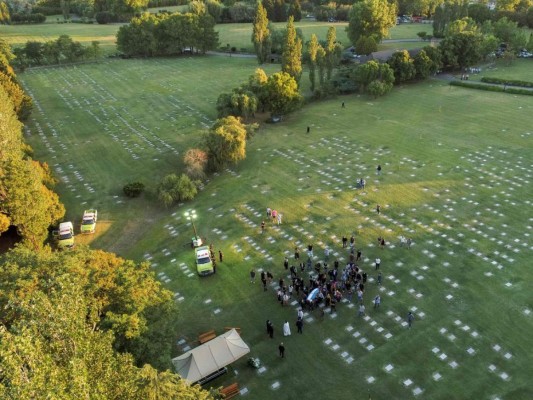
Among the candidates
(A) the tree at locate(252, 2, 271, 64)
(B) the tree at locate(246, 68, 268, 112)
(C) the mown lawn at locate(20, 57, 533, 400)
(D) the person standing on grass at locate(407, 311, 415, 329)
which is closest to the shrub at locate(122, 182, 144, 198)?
(C) the mown lawn at locate(20, 57, 533, 400)

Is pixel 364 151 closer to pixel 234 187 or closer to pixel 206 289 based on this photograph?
pixel 234 187

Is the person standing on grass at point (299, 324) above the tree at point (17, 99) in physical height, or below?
below

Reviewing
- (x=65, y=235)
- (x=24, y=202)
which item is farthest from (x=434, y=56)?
(x=24, y=202)

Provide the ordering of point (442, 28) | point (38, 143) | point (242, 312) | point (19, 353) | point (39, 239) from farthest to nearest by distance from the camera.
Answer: point (442, 28), point (38, 143), point (39, 239), point (242, 312), point (19, 353)

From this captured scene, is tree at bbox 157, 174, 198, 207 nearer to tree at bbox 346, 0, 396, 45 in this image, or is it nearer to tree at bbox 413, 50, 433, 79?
tree at bbox 413, 50, 433, 79

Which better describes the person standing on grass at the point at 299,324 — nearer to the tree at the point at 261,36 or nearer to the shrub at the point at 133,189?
the shrub at the point at 133,189

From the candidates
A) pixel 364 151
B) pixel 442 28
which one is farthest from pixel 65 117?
pixel 442 28

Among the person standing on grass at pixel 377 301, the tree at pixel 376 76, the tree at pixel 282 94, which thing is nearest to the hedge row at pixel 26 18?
the tree at pixel 282 94
